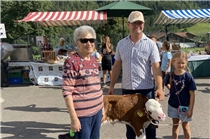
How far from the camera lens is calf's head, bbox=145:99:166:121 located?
2746 mm

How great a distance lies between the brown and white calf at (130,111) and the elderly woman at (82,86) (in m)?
0.73

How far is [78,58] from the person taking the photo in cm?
214

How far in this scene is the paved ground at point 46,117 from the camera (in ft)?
13.6

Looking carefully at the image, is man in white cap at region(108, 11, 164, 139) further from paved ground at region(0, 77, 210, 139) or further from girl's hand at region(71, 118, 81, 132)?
paved ground at region(0, 77, 210, 139)

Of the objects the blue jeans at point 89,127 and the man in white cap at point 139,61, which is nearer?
the blue jeans at point 89,127

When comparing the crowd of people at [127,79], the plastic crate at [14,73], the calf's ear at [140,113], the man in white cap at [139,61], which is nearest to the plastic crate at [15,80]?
the plastic crate at [14,73]

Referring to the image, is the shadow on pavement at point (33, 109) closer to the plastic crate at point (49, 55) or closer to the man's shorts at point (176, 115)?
the plastic crate at point (49, 55)

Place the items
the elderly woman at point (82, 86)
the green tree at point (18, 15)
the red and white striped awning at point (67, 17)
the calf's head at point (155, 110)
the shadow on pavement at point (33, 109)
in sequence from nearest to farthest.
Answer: the elderly woman at point (82, 86) < the calf's head at point (155, 110) < the shadow on pavement at point (33, 109) < the red and white striped awning at point (67, 17) < the green tree at point (18, 15)

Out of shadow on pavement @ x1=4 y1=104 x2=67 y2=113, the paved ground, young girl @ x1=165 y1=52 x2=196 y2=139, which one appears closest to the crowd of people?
young girl @ x1=165 y1=52 x2=196 y2=139

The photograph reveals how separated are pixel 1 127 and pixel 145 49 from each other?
345 centimetres

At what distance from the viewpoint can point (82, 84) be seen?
84.4 inches

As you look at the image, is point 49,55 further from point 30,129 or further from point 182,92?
point 182,92

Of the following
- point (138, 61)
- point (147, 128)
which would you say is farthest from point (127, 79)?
point (147, 128)

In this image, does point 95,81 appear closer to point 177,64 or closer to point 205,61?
point 177,64
